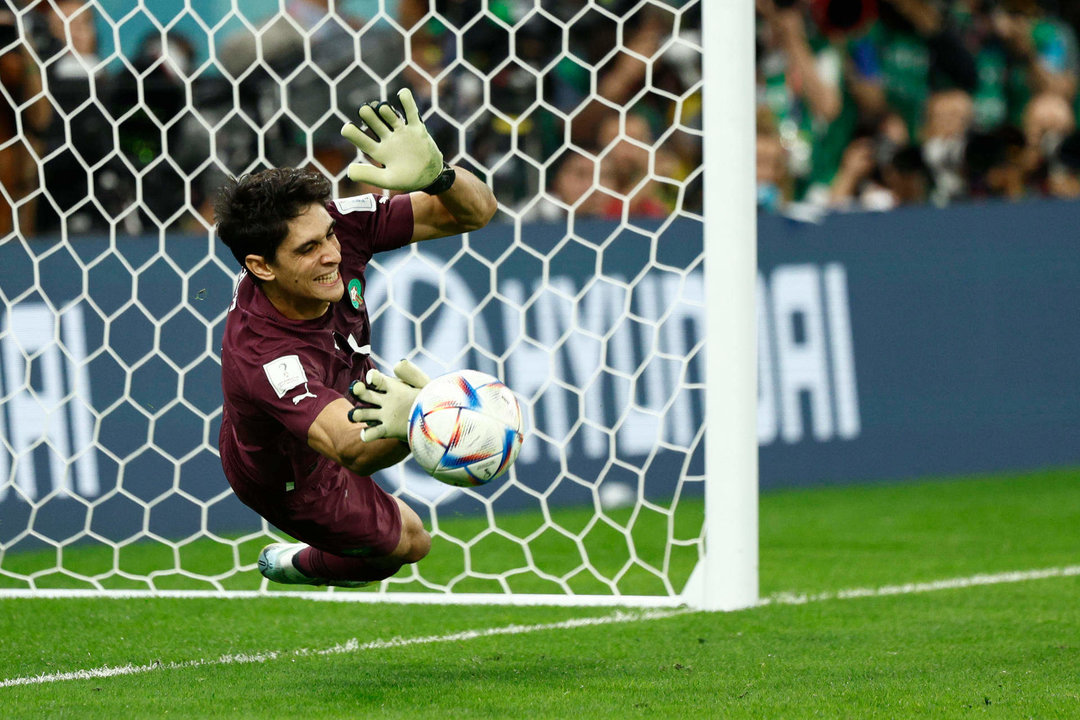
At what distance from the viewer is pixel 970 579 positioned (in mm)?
6473

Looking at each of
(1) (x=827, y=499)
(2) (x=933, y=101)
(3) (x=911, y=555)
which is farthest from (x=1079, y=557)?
(2) (x=933, y=101)

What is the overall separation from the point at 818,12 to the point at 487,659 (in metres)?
6.99

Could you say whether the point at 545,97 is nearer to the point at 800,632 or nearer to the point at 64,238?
the point at 64,238

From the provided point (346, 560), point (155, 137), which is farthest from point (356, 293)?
point (155, 137)

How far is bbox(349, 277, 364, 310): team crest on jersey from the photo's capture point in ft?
15.1

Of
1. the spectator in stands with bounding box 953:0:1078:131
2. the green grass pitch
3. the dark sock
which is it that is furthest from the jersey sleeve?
the spectator in stands with bounding box 953:0:1078:131

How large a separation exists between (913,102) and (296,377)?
789cm

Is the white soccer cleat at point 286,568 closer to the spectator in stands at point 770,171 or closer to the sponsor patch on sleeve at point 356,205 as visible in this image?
the sponsor patch on sleeve at point 356,205

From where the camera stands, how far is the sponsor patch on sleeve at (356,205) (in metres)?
4.73

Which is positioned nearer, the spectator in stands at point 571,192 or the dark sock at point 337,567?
the dark sock at point 337,567

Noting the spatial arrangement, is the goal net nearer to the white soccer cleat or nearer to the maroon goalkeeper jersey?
the white soccer cleat

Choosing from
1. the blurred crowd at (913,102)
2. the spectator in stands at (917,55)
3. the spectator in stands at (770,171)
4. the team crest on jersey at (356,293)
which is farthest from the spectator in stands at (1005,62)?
the team crest on jersey at (356,293)

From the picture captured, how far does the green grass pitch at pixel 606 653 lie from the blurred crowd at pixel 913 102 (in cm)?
357

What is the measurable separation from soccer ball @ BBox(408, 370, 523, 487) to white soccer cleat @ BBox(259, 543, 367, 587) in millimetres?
1351
